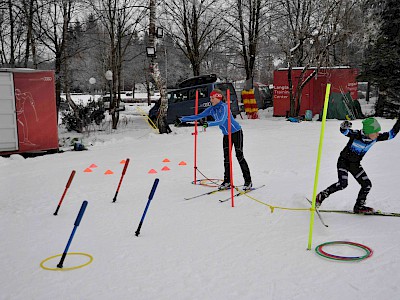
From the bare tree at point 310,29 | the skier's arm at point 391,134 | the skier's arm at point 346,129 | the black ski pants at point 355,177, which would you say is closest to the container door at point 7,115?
the black ski pants at point 355,177

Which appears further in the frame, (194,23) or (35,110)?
(194,23)

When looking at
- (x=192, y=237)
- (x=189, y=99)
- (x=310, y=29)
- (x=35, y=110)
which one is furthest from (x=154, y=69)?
(x=192, y=237)

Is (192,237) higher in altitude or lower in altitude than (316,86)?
lower

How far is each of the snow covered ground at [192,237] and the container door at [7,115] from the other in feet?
8.08

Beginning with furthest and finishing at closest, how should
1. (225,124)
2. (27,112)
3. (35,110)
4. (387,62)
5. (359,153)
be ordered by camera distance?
(387,62)
(35,110)
(27,112)
(225,124)
(359,153)

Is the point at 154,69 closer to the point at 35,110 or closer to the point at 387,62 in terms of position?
the point at 35,110

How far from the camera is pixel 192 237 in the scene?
4762 millimetres

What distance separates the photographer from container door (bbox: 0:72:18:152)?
11.0 meters

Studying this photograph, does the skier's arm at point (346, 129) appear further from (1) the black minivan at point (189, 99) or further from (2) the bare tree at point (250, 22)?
(2) the bare tree at point (250, 22)

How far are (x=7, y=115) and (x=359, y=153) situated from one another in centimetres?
951

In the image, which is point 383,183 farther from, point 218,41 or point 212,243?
point 218,41

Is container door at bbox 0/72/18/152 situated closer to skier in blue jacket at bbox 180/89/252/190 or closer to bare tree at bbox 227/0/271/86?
skier in blue jacket at bbox 180/89/252/190

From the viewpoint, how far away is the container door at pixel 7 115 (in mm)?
10977

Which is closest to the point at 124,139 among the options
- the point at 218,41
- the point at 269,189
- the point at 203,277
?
the point at 269,189
